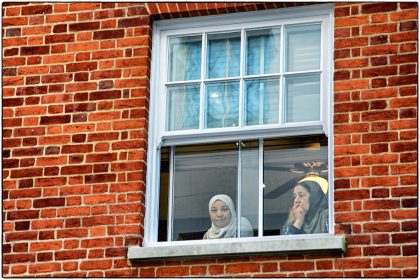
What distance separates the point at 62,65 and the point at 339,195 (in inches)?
108

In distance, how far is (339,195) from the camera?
10875mm

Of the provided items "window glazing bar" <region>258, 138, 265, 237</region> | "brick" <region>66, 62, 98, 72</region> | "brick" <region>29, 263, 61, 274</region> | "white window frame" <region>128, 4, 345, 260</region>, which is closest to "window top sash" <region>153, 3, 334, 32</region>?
"white window frame" <region>128, 4, 345, 260</region>

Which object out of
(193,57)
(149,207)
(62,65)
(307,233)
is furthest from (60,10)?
(307,233)

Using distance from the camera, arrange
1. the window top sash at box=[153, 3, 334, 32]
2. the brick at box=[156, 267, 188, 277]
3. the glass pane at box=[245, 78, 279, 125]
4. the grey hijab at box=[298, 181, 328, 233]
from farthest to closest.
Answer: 1. the window top sash at box=[153, 3, 334, 32]
2. the glass pane at box=[245, 78, 279, 125]
3. the grey hijab at box=[298, 181, 328, 233]
4. the brick at box=[156, 267, 188, 277]

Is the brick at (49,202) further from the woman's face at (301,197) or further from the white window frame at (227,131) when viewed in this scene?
the woman's face at (301,197)

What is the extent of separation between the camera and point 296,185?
11.2 m

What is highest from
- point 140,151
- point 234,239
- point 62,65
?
point 62,65

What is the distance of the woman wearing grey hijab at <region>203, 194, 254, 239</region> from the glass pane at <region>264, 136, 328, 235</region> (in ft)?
0.62

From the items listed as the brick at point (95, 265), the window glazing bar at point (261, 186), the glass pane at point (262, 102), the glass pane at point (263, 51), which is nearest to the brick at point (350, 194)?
the window glazing bar at point (261, 186)

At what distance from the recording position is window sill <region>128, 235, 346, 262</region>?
10664 millimetres

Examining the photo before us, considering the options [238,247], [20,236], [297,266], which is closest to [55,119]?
[20,236]

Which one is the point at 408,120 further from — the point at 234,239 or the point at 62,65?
the point at 62,65

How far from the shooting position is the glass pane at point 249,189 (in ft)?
36.8

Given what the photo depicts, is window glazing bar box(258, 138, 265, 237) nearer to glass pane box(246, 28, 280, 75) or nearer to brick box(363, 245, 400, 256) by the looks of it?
glass pane box(246, 28, 280, 75)
